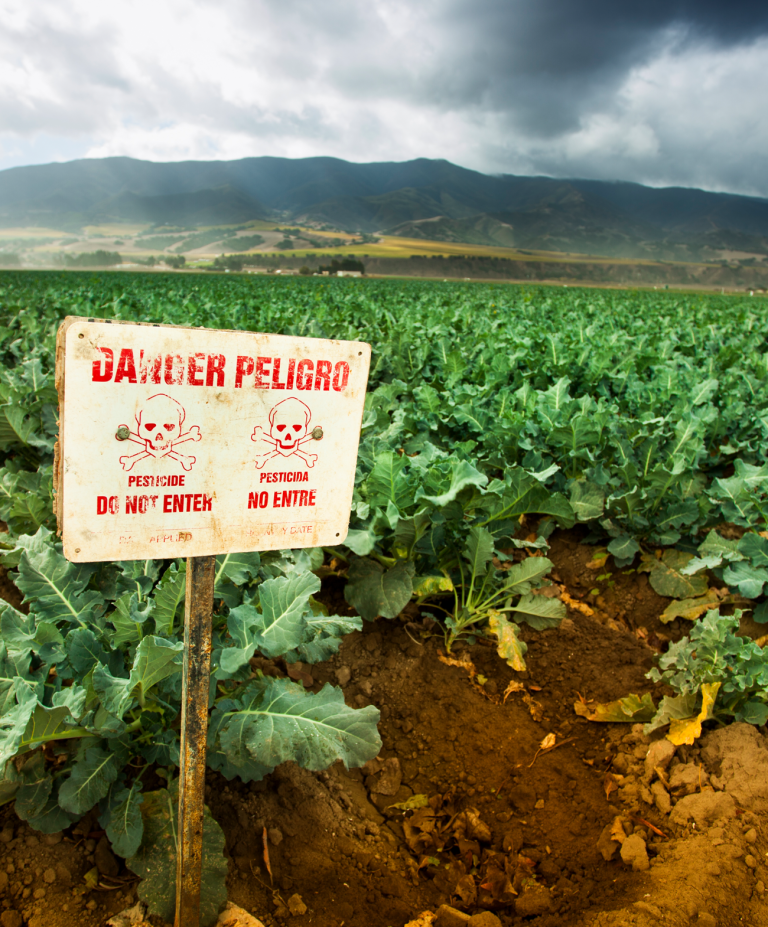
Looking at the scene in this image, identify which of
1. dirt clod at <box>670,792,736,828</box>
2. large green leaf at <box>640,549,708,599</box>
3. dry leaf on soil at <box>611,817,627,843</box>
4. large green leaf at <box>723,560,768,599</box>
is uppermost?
large green leaf at <box>723,560,768,599</box>

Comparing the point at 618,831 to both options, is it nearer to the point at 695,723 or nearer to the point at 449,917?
the point at 695,723

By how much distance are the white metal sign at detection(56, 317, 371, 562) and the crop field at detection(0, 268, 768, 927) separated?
1.43ft

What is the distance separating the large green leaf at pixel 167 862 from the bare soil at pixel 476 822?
80 millimetres

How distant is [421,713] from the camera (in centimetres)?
249

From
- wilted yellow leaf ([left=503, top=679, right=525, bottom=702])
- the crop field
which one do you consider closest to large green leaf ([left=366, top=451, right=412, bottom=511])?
the crop field

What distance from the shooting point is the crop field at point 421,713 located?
68.1 inches

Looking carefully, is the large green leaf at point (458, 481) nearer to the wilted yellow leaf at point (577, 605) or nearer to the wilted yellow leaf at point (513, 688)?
the wilted yellow leaf at point (513, 688)

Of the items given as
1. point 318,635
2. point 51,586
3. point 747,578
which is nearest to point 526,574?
point 747,578

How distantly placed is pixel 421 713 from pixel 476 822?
1.56 feet

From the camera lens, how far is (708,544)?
3.03m

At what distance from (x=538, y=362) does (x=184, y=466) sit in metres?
5.69

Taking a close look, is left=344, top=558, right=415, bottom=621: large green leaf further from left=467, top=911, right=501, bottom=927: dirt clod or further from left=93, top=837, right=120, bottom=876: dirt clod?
left=93, top=837, right=120, bottom=876: dirt clod

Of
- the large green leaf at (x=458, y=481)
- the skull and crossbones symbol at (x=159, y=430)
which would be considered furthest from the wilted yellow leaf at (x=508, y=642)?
the skull and crossbones symbol at (x=159, y=430)

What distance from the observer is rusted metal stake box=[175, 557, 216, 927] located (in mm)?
1400
